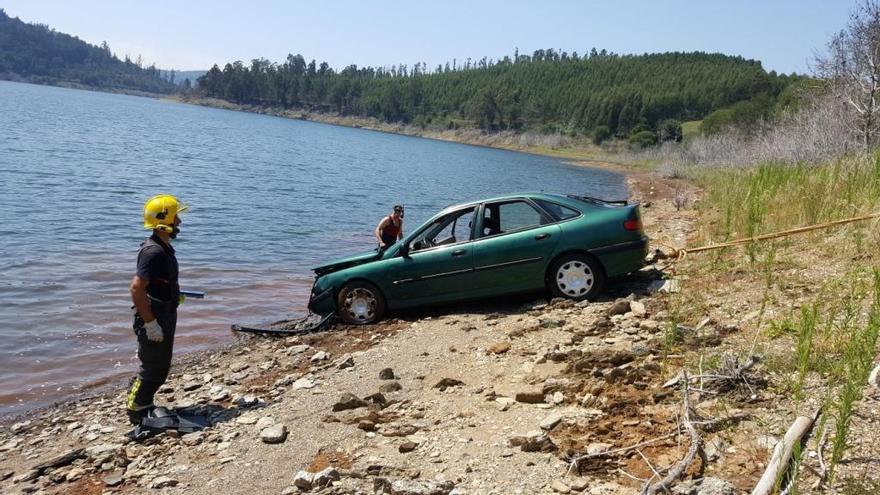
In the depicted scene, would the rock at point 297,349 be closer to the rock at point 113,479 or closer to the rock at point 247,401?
the rock at point 247,401

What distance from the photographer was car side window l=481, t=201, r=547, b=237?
30.3 feet

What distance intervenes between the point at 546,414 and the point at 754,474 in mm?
1706

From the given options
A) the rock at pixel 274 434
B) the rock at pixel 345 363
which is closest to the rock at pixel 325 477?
the rock at pixel 274 434

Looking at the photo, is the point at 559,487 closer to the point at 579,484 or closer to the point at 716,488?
the point at 579,484

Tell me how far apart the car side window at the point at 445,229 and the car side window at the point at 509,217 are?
0.26 metres

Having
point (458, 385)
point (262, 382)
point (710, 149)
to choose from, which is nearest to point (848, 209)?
point (458, 385)

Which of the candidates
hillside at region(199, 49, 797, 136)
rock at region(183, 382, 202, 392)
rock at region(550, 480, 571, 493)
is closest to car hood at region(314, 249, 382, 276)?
rock at region(183, 382, 202, 392)

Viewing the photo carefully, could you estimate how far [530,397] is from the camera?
557 centimetres

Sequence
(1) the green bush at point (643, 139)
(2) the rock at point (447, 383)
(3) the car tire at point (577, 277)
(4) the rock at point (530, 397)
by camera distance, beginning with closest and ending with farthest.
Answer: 1. (4) the rock at point (530, 397)
2. (2) the rock at point (447, 383)
3. (3) the car tire at point (577, 277)
4. (1) the green bush at point (643, 139)

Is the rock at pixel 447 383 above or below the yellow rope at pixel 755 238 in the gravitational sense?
below

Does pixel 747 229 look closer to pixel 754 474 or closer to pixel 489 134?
pixel 754 474

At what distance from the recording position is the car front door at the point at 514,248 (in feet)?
29.4

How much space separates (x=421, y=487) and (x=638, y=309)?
4459mm

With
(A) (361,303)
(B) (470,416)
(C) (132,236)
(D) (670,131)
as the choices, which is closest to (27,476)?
(B) (470,416)
